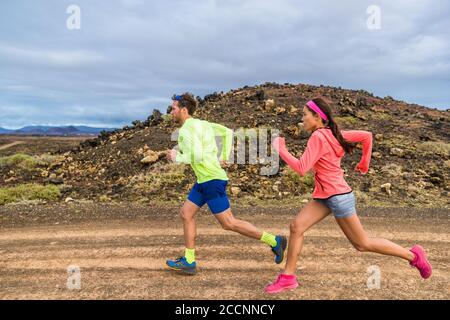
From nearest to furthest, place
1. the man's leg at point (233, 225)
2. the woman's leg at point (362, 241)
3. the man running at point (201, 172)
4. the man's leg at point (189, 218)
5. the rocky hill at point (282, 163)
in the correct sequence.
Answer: the woman's leg at point (362, 241), the man running at point (201, 172), the man's leg at point (233, 225), the man's leg at point (189, 218), the rocky hill at point (282, 163)

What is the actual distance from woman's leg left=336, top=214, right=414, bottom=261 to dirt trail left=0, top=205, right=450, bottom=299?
1.64 ft

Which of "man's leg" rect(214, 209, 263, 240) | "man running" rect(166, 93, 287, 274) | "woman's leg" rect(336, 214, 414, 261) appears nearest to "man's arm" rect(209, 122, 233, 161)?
"man running" rect(166, 93, 287, 274)

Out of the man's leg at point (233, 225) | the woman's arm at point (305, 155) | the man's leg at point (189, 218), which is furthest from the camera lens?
the man's leg at point (189, 218)

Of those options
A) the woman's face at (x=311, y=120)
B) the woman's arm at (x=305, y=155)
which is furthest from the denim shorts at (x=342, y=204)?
the woman's face at (x=311, y=120)

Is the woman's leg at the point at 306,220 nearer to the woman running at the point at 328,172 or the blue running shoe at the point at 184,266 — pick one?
the woman running at the point at 328,172

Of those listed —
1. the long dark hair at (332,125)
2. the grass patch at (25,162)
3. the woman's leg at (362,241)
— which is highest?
the long dark hair at (332,125)

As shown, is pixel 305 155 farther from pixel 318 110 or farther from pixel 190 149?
pixel 190 149

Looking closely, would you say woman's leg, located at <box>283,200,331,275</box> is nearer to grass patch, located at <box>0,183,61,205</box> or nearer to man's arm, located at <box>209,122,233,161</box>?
man's arm, located at <box>209,122,233,161</box>

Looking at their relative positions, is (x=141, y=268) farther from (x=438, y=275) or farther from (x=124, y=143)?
(x=124, y=143)

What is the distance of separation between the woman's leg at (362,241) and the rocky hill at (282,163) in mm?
6543

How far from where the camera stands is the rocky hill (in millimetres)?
11766

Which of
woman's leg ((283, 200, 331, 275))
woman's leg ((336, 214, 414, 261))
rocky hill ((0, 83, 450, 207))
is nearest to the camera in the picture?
woman's leg ((336, 214, 414, 261))

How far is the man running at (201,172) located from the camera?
472 cm
